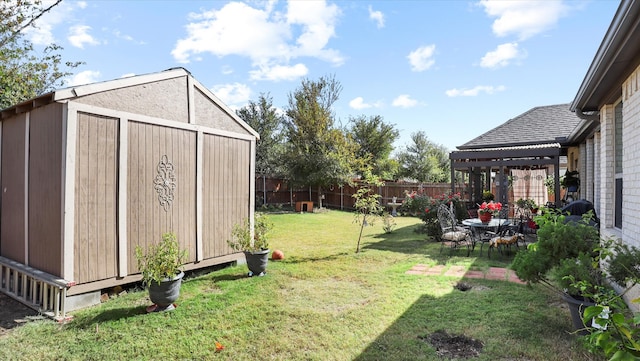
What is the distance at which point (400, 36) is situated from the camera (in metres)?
9.75

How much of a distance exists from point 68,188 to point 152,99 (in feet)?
5.50

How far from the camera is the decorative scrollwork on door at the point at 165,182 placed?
4992 millimetres

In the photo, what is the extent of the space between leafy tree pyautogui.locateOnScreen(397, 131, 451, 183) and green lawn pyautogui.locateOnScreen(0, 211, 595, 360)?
859 inches

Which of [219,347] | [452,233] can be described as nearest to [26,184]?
[219,347]

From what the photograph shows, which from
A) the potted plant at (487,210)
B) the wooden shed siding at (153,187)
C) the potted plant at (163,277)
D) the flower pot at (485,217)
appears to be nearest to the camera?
the potted plant at (163,277)

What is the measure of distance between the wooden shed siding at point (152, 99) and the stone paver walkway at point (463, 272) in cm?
455

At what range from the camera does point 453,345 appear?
3.15 meters

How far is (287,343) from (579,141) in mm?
9036

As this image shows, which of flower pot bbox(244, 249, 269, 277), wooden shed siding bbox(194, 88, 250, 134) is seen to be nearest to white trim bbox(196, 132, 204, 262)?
wooden shed siding bbox(194, 88, 250, 134)

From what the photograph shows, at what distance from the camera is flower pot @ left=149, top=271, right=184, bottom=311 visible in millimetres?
4000

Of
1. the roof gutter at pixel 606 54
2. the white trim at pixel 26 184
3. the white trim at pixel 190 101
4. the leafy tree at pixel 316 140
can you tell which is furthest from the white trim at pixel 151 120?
the leafy tree at pixel 316 140

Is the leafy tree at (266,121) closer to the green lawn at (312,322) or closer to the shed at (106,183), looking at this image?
the shed at (106,183)

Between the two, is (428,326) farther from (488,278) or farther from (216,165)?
(216,165)

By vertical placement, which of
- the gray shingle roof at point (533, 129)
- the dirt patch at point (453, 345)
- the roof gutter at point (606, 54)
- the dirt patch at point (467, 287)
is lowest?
the dirt patch at point (453, 345)
